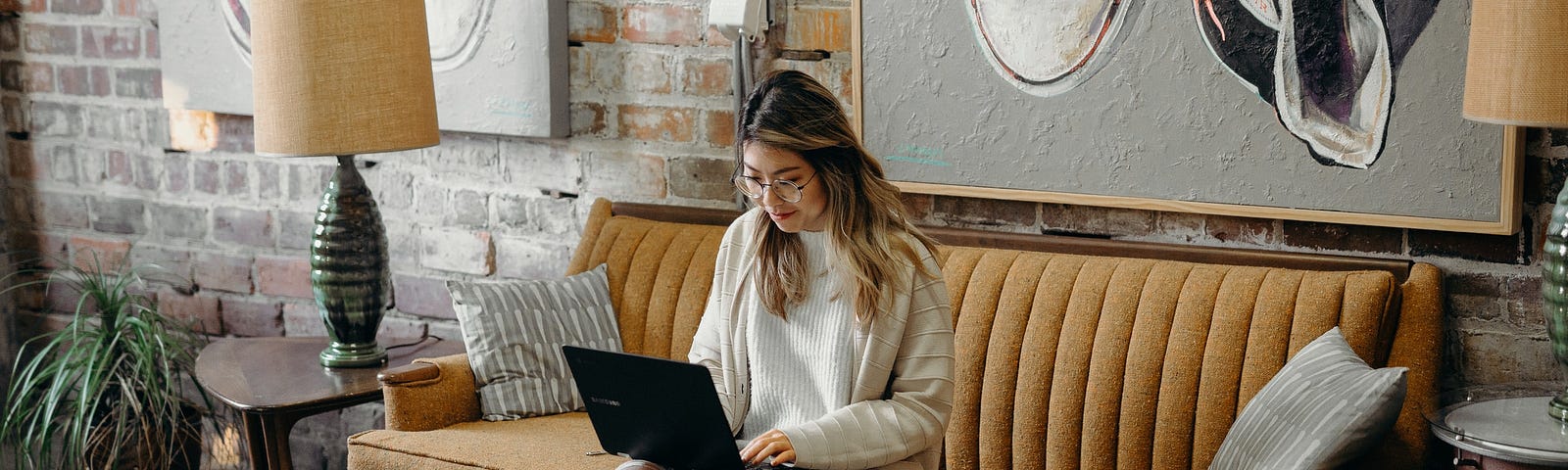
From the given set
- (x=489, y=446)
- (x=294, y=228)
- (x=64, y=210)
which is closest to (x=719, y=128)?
(x=489, y=446)

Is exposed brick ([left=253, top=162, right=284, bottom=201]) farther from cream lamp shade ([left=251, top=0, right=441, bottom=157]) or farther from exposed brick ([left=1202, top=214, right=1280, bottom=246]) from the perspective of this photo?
exposed brick ([left=1202, top=214, right=1280, bottom=246])

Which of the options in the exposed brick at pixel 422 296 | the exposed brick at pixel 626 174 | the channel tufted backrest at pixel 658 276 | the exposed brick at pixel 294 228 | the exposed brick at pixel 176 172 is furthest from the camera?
the exposed brick at pixel 176 172

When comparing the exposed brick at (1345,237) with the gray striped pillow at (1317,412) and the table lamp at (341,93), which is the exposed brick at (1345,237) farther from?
the table lamp at (341,93)

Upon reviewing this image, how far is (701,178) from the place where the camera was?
302 centimetres

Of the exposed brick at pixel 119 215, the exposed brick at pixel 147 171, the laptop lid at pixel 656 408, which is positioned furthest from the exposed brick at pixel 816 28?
the exposed brick at pixel 119 215

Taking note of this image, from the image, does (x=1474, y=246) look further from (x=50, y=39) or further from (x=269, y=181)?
(x=50, y=39)

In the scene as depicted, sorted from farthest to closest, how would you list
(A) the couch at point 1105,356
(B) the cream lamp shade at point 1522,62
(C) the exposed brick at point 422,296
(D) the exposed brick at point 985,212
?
1. (C) the exposed brick at point 422,296
2. (D) the exposed brick at point 985,212
3. (A) the couch at point 1105,356
4. (B) the cream lamp shade at point 1522,62

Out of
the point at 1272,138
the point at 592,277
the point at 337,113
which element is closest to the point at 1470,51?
the point at 1272,138

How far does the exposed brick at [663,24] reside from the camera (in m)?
2.96

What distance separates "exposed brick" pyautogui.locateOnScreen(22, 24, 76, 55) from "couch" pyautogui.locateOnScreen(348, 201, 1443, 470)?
1.67 metres

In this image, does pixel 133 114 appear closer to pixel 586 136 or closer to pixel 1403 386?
pixel 586 136

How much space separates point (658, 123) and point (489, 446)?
0.87 m

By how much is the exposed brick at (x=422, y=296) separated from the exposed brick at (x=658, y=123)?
0.65 m

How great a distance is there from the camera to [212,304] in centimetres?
363
